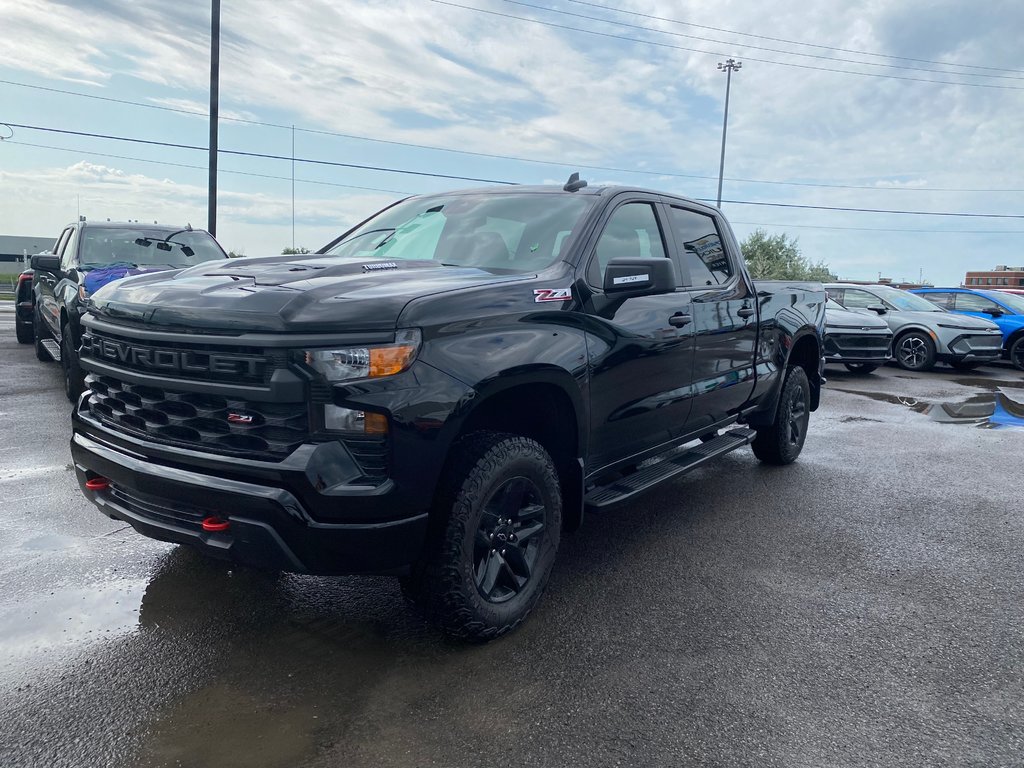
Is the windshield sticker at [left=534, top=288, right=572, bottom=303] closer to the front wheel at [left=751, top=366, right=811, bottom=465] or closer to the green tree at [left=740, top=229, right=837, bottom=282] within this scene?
the front wheel at [left=751, top=366, right=811, bottom=465]

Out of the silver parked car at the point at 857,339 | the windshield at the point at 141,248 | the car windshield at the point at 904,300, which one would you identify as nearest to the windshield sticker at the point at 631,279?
the windshield at the point at 141,248

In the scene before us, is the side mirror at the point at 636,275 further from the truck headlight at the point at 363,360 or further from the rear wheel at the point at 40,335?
the rear wheel at the point at 40,335

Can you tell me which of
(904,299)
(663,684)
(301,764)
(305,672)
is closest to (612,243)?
(663,684)

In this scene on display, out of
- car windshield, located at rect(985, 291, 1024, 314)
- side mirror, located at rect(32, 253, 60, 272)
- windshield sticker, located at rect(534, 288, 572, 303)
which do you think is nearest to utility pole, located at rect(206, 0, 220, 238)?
side mirror, located at rect(32, 253, 60, 272)

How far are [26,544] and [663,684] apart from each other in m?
3.28

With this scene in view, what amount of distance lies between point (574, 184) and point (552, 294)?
111cm

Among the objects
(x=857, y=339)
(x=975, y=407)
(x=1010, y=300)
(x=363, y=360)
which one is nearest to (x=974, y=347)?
(x=1010, y=300)

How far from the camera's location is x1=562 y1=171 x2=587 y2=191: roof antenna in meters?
4.22

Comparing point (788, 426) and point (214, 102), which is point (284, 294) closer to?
point (788, 426)

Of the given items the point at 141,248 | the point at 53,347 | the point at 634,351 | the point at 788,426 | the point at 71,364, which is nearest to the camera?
the point at 634,351

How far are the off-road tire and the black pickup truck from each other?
354cm

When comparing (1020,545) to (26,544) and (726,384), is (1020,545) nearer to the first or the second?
(726,384)

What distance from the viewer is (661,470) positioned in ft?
14.1

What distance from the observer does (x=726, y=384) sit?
4965 millimetres
